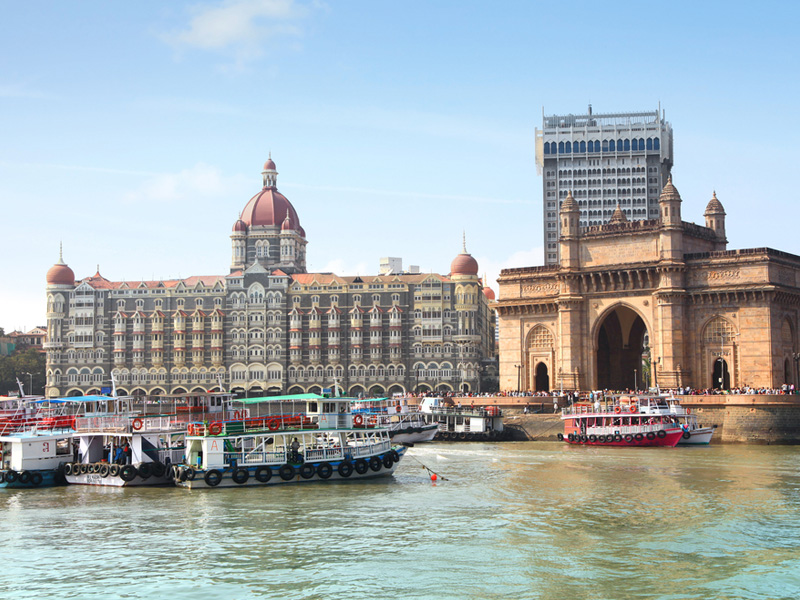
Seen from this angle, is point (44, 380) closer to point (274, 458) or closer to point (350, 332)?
point (350, 332)

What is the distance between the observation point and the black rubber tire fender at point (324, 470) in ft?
165

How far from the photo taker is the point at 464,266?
14325cm

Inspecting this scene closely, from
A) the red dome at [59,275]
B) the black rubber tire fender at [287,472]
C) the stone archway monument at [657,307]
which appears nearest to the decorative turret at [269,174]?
the red dome at [59,275]

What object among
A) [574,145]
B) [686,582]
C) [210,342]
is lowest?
[686,582]

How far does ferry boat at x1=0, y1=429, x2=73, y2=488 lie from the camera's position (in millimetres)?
50562

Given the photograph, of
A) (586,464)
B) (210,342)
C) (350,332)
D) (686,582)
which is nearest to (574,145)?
(350,332)

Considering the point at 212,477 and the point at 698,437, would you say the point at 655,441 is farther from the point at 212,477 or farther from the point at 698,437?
the point at 212,477

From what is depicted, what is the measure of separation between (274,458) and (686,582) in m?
25.3

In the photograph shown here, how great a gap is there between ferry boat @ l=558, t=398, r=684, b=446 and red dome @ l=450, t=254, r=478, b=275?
66.3 m

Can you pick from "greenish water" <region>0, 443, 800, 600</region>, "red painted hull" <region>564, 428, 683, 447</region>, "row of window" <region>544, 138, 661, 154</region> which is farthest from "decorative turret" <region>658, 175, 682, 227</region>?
"row of window" <region>544, 138, 661, 154</region>

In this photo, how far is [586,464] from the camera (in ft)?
193

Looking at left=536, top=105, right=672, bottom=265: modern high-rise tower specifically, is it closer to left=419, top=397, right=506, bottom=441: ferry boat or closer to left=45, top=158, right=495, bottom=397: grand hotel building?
left=45, top=158, right=495, bottom=397: grand hotel building

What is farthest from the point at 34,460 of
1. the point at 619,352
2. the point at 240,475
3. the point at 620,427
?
the point at 619,352

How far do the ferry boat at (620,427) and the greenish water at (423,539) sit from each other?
17.9 meters
